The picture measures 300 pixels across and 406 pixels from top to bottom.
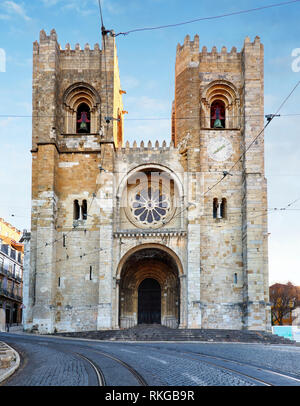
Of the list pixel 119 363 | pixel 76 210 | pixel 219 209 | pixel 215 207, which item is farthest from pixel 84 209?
pixel 119 363

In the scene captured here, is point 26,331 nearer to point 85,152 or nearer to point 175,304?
point 175,304

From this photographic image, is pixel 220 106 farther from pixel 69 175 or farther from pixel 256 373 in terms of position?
pixel 256 373

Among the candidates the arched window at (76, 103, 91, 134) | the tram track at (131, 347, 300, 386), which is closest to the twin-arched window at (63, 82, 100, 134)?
the arched window at (76, 103, 91, 134)

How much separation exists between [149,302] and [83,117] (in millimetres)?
11471

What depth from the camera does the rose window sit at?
30.9 metres

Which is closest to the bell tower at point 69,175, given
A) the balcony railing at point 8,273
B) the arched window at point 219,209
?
the arched window at point 219,209

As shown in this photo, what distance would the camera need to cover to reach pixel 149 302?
31625 millimetres

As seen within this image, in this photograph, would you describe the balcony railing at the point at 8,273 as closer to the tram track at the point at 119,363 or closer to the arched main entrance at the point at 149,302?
the arched main entrance at the point at 149,302

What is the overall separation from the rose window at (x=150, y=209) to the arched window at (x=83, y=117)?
5.05m

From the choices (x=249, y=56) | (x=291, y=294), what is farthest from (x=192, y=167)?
(x=291, y=294)

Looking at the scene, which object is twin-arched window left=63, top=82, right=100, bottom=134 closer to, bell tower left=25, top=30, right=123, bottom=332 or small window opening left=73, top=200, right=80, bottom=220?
bell tower left=25, top=30, right=123, bottom=332

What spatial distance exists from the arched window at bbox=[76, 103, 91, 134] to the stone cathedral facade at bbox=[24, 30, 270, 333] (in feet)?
0.39

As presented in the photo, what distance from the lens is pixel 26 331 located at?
28734 mm

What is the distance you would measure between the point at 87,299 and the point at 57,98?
11374 mm
